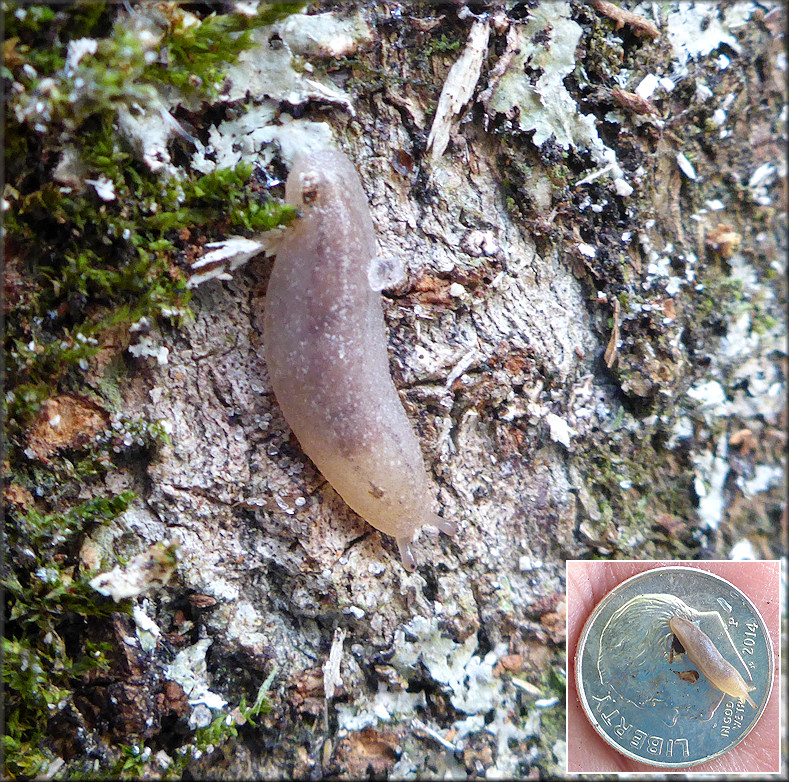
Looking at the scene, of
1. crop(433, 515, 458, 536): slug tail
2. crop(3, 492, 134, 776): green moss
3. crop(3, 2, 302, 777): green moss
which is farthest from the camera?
Answer: crop(433, 515, 458, 536): slug tail

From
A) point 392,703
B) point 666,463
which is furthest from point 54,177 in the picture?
point 666,463

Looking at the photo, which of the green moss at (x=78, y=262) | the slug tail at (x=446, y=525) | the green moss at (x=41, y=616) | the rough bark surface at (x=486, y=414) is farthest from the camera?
the slug tail at (x=446, y=525)

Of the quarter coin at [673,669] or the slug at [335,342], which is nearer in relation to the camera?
the slug at [335,342]

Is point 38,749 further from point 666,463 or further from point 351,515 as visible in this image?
point 666,463

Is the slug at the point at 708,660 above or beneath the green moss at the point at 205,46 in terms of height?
beneath

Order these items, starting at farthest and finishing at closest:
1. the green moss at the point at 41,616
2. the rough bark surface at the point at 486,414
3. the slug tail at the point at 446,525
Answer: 1. the slug tail at the point at 446,525
2. the rough bark surface at the point at 486,414
3. the green moss at the point at 41,616

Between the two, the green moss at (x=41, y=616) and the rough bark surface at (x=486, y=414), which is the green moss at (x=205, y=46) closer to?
the rough bark surface at (x=486, y=414)

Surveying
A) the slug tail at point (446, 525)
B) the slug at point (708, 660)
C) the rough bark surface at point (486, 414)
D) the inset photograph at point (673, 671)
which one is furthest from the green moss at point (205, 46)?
the slug at point (708, 660)

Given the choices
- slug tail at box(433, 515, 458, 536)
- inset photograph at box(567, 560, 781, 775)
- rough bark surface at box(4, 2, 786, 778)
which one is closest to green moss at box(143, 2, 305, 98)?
rough bark surface at box(4, 2, 786, 778)

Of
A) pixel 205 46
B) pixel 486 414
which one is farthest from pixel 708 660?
pixel 205 46

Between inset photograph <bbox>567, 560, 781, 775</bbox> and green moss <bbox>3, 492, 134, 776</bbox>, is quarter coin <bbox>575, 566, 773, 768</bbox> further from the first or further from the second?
green moss <bbox>3, 492, 134, 776</bbox>
